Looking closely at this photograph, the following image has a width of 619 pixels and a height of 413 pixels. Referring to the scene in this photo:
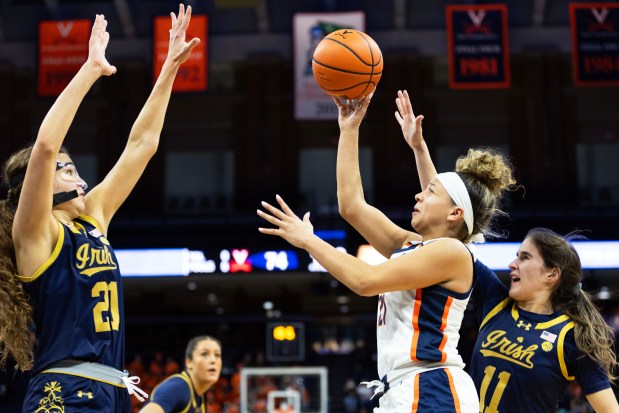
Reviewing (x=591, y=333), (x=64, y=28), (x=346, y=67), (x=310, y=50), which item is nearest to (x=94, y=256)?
(x=346, y=67)

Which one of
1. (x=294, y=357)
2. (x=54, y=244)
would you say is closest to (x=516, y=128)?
(x=294, y=357)

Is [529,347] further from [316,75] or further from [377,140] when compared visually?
[377,140]

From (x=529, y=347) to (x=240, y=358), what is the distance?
1763cm

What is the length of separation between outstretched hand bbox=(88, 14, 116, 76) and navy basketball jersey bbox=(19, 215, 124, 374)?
0.61 meters

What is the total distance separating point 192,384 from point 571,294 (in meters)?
2.99

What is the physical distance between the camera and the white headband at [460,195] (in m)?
3.35

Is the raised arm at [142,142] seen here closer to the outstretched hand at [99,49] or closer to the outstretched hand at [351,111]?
the outstretched hand at [99,49]

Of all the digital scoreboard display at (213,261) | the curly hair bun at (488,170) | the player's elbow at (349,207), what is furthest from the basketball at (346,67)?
the digital scoreboard display at (213,261)

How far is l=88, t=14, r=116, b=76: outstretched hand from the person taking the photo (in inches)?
122

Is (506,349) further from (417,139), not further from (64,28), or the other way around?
(64,28)

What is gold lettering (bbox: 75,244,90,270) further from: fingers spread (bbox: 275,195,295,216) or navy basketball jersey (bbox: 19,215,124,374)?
fingers spread (bbox: 275,195,295,216)

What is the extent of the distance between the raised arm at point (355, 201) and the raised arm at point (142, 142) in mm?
785

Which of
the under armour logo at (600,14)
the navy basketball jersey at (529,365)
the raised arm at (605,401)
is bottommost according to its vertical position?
the raised arm at (605,401)

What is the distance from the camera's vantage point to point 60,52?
619 inches
